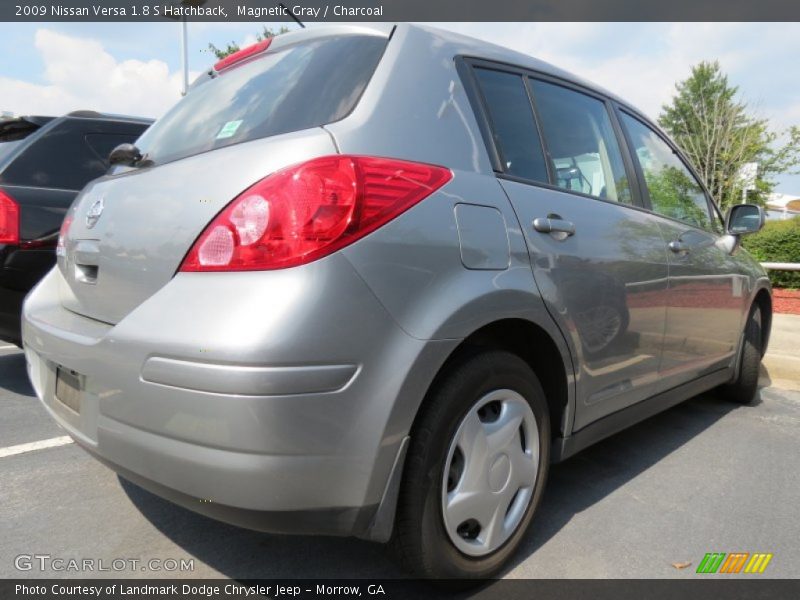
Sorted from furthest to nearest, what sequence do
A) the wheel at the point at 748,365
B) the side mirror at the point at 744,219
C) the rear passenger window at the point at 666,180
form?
A: the wheel at the point at 748,365, the side mirror at the point at 744,219, the rear passenger window at the point at 666,180

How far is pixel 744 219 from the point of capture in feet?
12.1

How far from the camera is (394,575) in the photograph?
200cm

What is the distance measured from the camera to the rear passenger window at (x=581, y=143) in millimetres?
2416

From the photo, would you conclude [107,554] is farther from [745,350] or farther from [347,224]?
[745,350]

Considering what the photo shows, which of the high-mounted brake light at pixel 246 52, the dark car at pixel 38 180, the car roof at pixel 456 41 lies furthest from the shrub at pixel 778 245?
the high-mounted brake light at pixel 246 52

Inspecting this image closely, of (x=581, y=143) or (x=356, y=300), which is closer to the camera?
(x=356, y=300)

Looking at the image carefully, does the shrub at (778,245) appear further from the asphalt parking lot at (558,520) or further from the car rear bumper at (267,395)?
the car rear bumper at (267,395)

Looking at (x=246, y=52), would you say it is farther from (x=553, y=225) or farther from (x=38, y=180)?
(x=38, y=180)

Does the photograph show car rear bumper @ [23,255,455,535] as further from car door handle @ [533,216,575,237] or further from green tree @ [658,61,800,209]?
green tree @ [658,61,800,209]

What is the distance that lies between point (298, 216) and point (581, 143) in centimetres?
162

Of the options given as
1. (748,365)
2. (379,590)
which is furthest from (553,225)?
(748,365)

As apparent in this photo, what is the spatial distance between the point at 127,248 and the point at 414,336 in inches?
35.9

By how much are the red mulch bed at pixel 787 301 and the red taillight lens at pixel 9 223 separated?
8598mm

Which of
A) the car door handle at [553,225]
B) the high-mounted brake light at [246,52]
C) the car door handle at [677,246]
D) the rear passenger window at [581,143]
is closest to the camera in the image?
the car door handle at [553,225]
